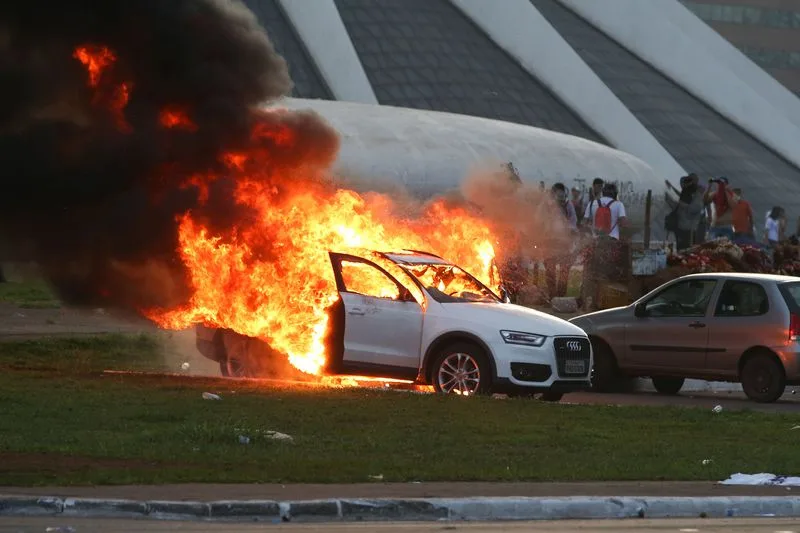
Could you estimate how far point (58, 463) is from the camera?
10727 millimetres

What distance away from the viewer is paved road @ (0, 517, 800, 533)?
8844mm

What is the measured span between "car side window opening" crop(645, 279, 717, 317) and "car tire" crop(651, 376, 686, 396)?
91cm

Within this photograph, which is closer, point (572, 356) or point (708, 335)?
point (572, 356)

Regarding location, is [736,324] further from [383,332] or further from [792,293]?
[383,332]

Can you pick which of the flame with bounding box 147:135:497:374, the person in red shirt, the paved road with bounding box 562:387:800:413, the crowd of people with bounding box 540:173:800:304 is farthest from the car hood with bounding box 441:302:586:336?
the person in red shirt

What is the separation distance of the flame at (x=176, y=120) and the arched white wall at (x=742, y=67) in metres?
39.0

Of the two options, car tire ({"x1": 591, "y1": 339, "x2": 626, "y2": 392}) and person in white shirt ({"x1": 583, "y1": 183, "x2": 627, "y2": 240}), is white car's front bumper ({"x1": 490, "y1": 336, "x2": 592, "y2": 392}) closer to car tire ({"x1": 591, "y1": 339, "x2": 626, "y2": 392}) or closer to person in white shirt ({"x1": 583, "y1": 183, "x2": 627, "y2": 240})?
car tire ({"x1": 591, "y1": 339, "x2": 626, "y2": 392})

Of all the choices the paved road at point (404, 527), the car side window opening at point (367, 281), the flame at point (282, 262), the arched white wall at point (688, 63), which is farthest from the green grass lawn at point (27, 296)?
the arched white wall at point (688, 63)

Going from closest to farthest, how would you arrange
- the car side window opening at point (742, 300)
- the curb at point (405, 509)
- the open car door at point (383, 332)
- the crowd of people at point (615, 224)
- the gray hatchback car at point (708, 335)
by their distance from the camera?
1. the curb at point (405, 509)
2. the open car door at point (383, 332)
3. the gray hatchback car at point (708, 335)
4. the car side window opening at point (742, 300)
5. the crowd of people at point (615, 224)

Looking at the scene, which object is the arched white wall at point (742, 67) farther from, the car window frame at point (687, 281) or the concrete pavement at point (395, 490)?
the concrete pavement at point (395, 490)

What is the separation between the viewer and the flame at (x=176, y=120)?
56.9 feet

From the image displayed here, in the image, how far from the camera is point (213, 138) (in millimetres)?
17328

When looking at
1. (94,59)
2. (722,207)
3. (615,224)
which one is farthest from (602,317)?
(722,207)

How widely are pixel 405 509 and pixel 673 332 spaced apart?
915cm
